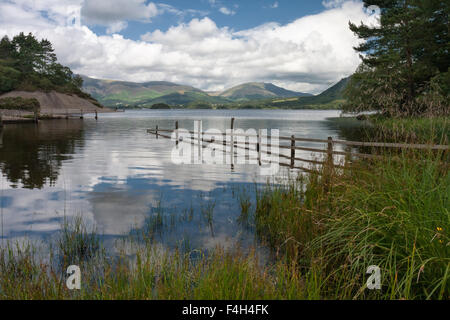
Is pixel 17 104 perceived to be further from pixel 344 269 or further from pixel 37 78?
pixel 344 269

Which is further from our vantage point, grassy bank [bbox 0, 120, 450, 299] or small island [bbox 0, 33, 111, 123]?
small island [bbox 0, 33, 111, 123]

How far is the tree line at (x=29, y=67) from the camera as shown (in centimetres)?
9794

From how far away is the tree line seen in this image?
97.9 meters

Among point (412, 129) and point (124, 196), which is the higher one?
point (412, 129)

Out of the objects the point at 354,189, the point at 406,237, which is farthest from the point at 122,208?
the point at 406,237

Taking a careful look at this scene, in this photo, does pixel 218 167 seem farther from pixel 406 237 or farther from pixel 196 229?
pixel 406 237

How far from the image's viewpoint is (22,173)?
13.0m

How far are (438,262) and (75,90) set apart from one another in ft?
448

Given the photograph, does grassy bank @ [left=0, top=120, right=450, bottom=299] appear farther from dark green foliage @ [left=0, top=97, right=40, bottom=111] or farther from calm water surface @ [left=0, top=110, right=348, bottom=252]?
dark green foliage @ [left=0, top=97, right=40, bottom=111]

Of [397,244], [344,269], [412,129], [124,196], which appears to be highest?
[412,129]

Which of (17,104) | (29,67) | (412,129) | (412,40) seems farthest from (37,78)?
(412,129)

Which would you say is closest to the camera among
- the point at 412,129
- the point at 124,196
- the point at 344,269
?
the point at 344,269

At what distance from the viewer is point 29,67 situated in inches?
4272

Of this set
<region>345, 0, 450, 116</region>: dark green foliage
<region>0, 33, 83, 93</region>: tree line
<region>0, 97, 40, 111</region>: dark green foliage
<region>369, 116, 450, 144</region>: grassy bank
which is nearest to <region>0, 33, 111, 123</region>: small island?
<region>0, 33, 83, 93</region>: tree line
